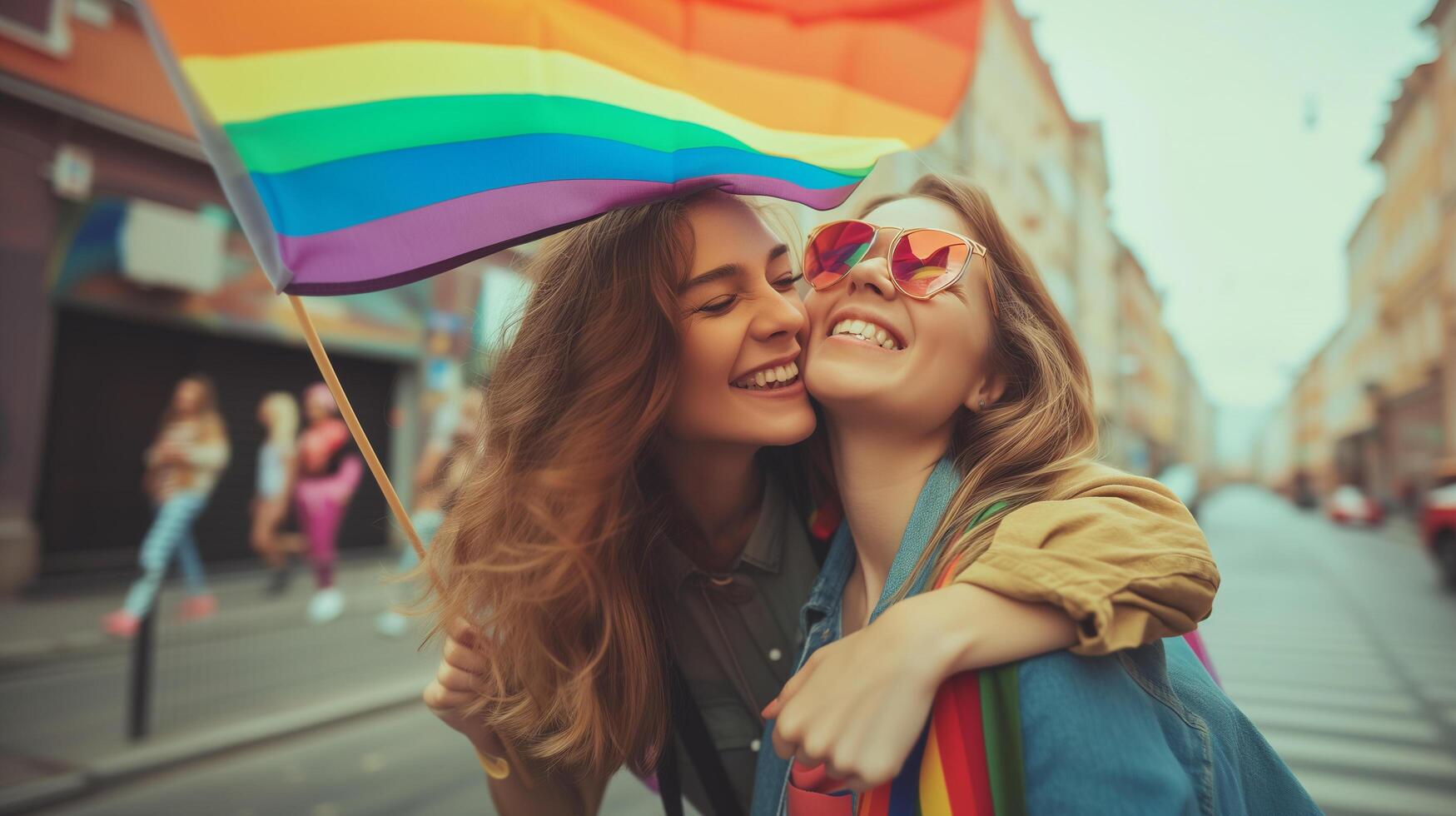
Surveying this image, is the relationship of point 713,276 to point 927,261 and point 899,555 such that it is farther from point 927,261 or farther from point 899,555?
point 899,555

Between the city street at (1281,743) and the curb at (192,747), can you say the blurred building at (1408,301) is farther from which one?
the curb at (192,747)

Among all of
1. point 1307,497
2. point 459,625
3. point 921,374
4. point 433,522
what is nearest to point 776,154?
point 921,374

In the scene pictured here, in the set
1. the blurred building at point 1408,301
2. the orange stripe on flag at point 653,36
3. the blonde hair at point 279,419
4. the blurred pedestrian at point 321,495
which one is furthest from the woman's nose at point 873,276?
the blurred building at point 1408,301

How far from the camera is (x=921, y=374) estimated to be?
5.38ft

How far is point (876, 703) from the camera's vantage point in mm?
1133

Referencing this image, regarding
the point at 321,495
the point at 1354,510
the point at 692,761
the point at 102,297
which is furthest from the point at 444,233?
the point at 1354,510

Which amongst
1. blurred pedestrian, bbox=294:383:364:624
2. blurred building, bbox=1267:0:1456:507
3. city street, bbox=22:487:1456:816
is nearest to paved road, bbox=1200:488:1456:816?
city street, bbox=22:487:1456:816

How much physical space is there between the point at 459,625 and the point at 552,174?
0.97 metres

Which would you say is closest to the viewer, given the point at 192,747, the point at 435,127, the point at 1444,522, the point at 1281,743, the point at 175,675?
the point at 435,127

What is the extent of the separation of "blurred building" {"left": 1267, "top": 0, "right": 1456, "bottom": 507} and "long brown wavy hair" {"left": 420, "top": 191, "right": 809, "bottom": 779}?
128 ft

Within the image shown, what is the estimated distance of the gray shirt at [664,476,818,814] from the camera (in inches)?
80.6

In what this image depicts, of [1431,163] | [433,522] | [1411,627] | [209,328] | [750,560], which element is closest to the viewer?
[750,560]

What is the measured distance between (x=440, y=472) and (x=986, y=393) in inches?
68.6

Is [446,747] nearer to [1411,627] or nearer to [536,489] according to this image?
[536,489]
